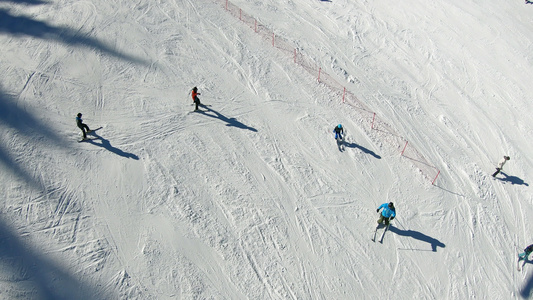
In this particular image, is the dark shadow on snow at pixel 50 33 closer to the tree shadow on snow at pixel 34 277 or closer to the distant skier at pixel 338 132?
the distant skier at pixel 338 132

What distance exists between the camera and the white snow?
11062 millimetres

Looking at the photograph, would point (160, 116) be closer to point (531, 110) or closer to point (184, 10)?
point (184, 10)

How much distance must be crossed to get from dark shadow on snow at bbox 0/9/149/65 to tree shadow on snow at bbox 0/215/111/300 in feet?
36.1

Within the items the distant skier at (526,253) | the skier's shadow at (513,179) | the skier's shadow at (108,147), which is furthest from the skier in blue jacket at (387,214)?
the skier's shadow at (108,147)

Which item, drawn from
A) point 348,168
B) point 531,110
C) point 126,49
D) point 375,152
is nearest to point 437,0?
point 531,110

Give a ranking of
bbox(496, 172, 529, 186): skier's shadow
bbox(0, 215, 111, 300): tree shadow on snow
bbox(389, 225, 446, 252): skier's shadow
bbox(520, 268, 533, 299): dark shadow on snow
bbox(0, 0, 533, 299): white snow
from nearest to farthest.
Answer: bbox(0, 215, 111, 300): tree shadow on snow, bbox(0, 0, 533, 299): white snow, bbox(520, 268, 533, 299): dark shadow on snow, bbox(389, 225, 446, 252): skier's shadow, bbox(496, 172, 529, 186): skier's shadow

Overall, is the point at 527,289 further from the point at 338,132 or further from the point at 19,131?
the point at 19,131

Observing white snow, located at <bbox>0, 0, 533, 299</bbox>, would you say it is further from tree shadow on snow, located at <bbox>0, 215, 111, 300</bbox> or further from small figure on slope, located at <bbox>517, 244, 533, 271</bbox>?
small figure on slope, located at <bbox>517, 244, 533, 271</bbox>

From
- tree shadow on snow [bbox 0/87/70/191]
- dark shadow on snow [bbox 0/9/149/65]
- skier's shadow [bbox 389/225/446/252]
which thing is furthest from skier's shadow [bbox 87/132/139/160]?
skier's shadow [bbox 389/225/446/252]

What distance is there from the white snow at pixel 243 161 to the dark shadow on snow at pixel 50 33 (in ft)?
0.35

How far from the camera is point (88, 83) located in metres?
16.3

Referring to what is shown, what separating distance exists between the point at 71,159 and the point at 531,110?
82.8 feet

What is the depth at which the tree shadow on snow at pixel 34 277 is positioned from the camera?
9.70 metres

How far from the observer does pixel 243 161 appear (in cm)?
1429
